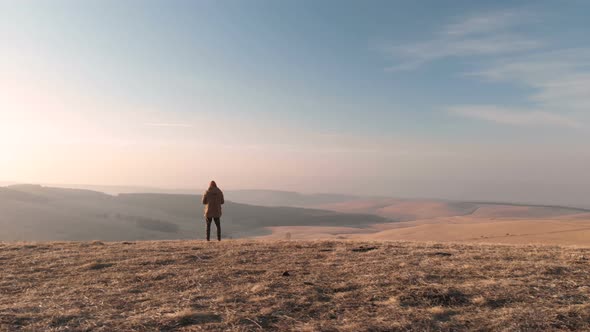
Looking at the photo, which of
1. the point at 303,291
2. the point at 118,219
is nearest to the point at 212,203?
the point at 303,291

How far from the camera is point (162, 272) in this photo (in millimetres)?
8695

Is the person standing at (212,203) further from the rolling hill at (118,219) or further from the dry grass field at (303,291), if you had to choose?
the rolling hill at (118,219)

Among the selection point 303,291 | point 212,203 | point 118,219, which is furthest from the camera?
point 118,219

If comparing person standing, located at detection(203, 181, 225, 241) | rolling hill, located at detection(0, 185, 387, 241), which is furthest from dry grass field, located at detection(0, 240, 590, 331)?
rolling hill, located at detection(0, 185, 387, 241)

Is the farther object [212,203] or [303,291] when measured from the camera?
[212,203]

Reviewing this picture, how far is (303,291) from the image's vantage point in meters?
6.80

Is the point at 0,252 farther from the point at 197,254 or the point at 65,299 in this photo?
the point at 65,299

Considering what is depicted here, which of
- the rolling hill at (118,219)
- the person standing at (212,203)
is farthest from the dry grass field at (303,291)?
the rolling hill at (118,219)

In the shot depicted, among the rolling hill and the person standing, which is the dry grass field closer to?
the person standing

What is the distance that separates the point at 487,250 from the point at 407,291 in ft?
18.0

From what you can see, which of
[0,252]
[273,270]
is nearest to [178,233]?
[0,252]

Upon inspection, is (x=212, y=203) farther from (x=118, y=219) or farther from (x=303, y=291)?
(x=118, y=219)

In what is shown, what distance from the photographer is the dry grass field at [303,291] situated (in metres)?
5.37

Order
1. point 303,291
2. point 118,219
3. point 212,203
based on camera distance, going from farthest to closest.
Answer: point 118,219 < point 212,203 < point 303,291
